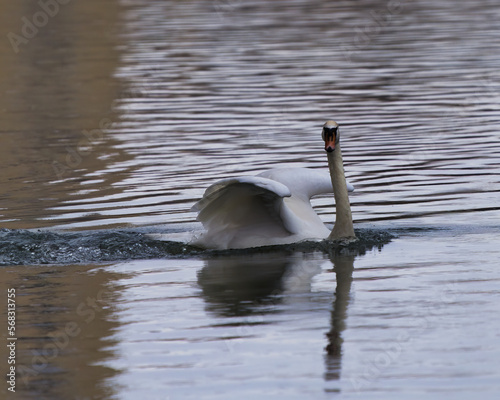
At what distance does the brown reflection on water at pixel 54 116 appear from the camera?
51.5ft

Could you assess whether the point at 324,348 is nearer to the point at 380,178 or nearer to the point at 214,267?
the point at 214,267

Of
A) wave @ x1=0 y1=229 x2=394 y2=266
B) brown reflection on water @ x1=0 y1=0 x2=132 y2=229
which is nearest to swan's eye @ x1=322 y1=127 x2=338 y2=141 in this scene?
wave @ x1=0 y1=229 x2=394 y2=266

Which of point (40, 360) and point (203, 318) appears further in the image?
point (203, 318)

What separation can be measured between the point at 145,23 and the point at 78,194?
28.6 m

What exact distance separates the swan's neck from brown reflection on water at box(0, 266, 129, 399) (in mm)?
2194

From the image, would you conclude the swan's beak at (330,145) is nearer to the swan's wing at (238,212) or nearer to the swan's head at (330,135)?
the swan's head at (330,135)

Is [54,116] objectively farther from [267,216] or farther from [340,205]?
[340,205]

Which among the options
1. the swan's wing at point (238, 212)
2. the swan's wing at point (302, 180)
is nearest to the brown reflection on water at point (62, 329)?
the swan's wing at point (238, 212)

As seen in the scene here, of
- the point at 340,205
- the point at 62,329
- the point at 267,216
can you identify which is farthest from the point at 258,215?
the point at 62,329

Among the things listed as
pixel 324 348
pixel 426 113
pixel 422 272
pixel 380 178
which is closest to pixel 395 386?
pixel 324 348

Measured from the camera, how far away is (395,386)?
7.77m

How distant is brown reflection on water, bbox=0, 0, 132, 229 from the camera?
15.7m

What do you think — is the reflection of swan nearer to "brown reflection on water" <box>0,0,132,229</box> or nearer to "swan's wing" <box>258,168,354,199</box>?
"swan's wing" <box>258,168,354,199</box>

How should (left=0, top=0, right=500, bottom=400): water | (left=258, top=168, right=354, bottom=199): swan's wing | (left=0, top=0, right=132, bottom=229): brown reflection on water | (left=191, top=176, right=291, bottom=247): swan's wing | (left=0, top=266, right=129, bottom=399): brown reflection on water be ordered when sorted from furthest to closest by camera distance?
(left=0, top=0, right=132, bottom=229): brown reflection on water, (left=258, top=168, right=354, bottom=199): swan's wing, (left=191, top=176, right=291, bottom=247): swan's wing, (left=0, top=0, right=500, bottom=400): water, (left=0, top=266, right=129, bottom=399): brown reflection on water
